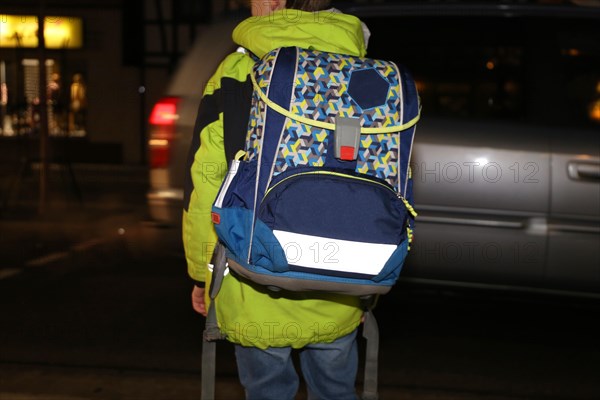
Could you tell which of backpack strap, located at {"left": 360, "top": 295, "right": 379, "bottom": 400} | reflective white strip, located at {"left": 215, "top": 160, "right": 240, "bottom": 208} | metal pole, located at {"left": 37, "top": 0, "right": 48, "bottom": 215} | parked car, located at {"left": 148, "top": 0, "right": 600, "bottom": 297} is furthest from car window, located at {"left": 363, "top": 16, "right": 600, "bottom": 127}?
metal pole, located at {"left": 37, "top": 0, "right": 48, "bottom": 215}

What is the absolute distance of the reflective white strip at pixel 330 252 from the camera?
223 centimetres

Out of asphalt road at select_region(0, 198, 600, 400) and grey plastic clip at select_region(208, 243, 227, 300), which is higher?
grey plastic clip at select_region(208, 243, 227, 300)

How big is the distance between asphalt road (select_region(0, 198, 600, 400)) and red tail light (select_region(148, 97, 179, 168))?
46 centimetres

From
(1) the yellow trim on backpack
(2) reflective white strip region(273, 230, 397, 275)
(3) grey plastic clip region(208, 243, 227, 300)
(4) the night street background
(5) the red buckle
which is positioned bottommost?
(4) the night street background

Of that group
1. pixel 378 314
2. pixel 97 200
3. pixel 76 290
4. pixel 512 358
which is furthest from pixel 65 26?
pixel 512 358

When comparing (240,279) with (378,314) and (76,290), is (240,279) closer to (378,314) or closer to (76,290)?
(378,314)

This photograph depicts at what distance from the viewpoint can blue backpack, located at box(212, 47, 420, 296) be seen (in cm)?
223

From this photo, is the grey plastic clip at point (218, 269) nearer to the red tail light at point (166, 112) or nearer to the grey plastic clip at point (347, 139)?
the grey plastic clip at point (347, 139)

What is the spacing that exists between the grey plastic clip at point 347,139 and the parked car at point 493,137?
269 cm

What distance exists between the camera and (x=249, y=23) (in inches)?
98.7

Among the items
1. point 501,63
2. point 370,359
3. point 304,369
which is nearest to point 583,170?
point 501,63

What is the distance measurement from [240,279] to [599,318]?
165 inches

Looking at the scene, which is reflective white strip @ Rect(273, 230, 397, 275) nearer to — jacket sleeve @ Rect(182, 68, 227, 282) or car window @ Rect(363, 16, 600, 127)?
jacket sleeve @ Rect(182, 68, 227, 282)

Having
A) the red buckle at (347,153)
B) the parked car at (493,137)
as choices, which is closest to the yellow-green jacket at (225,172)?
the red buckle at (347,153)
